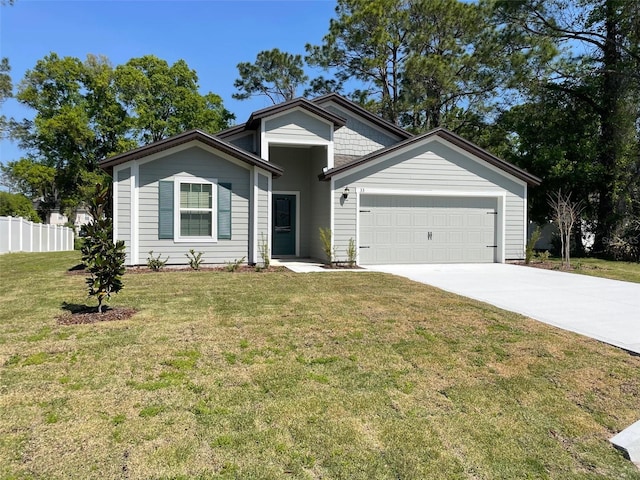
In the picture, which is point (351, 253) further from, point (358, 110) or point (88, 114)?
point (88, 114)

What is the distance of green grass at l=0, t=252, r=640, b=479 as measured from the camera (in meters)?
2.95

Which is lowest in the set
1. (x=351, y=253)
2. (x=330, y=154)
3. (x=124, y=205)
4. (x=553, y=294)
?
(x=553, y=294)

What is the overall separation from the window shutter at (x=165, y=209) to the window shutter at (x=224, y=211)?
4.07ft

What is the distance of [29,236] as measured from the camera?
19.3 metres

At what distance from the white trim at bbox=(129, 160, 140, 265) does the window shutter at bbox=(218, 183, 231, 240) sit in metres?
2.03

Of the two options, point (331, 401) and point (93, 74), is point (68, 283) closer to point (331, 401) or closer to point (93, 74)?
point (331, 401)

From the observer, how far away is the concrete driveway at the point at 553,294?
6215 millimetres

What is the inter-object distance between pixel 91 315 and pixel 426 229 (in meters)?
10.1

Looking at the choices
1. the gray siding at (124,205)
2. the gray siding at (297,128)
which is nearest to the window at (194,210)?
the gray siding at (124,205)

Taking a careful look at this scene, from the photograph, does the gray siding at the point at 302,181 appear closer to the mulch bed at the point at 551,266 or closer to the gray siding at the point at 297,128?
the gray siding at the point at 297,128

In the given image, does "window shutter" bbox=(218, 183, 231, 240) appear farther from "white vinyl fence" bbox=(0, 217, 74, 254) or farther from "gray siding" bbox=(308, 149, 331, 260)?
"white vinyl fence" bbox=(0, 217, 74, 254)

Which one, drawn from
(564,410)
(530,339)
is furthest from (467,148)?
(564,410)

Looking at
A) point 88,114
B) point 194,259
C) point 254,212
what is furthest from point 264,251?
point 88,114

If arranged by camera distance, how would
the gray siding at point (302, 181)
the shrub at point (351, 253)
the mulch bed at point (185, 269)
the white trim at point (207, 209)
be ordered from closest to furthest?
the mulch bed at point (185, 269)
the white trim at point (207, 209)
the shrub at point (351, 253)
the gray siding at point (302, 181)
